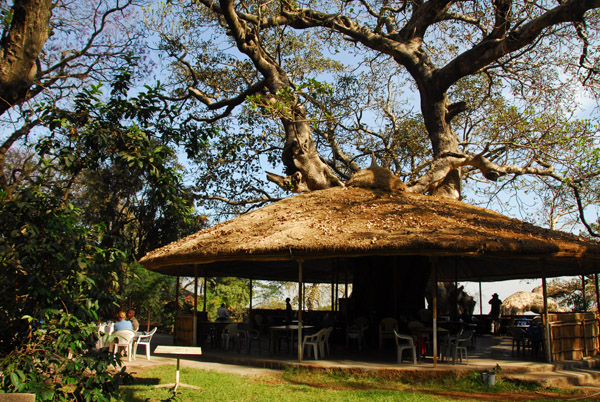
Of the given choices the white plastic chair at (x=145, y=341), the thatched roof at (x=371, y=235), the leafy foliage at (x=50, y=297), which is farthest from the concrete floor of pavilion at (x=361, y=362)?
the leafy foliage at (x=50, y=297)

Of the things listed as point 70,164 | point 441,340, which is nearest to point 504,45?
point 441,340

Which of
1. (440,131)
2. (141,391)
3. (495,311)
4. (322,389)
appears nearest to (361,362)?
(322,389)

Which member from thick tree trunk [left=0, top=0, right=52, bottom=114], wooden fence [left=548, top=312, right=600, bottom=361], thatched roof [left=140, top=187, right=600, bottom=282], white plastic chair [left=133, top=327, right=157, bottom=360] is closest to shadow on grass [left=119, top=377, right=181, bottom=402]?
white plastic chair [left=133, top=327, right=157, bottom=360]

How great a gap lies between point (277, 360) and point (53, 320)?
6249mm

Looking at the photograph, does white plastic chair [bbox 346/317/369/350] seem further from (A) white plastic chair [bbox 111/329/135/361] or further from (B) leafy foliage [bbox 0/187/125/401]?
(B) leafy foliage [bbox 0/187/125/401]

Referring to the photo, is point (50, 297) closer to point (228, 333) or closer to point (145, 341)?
point (145, 341)

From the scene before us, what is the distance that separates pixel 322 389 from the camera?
28.7 feet

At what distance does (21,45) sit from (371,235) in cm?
714

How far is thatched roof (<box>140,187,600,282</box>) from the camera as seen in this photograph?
9.93m

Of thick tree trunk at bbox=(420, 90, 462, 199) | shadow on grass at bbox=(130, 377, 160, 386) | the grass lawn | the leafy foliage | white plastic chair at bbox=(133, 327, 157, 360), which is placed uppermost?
thick tree trunk at bbox=(420, 90, 462, 199)

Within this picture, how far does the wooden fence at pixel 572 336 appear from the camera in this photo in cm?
1106

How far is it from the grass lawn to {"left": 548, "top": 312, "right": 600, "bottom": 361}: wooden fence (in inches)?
90.7

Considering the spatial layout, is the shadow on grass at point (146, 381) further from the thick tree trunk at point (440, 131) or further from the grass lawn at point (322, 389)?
the thick tree trunk at point (440, 131)

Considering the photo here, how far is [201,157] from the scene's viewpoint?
2008 cm
